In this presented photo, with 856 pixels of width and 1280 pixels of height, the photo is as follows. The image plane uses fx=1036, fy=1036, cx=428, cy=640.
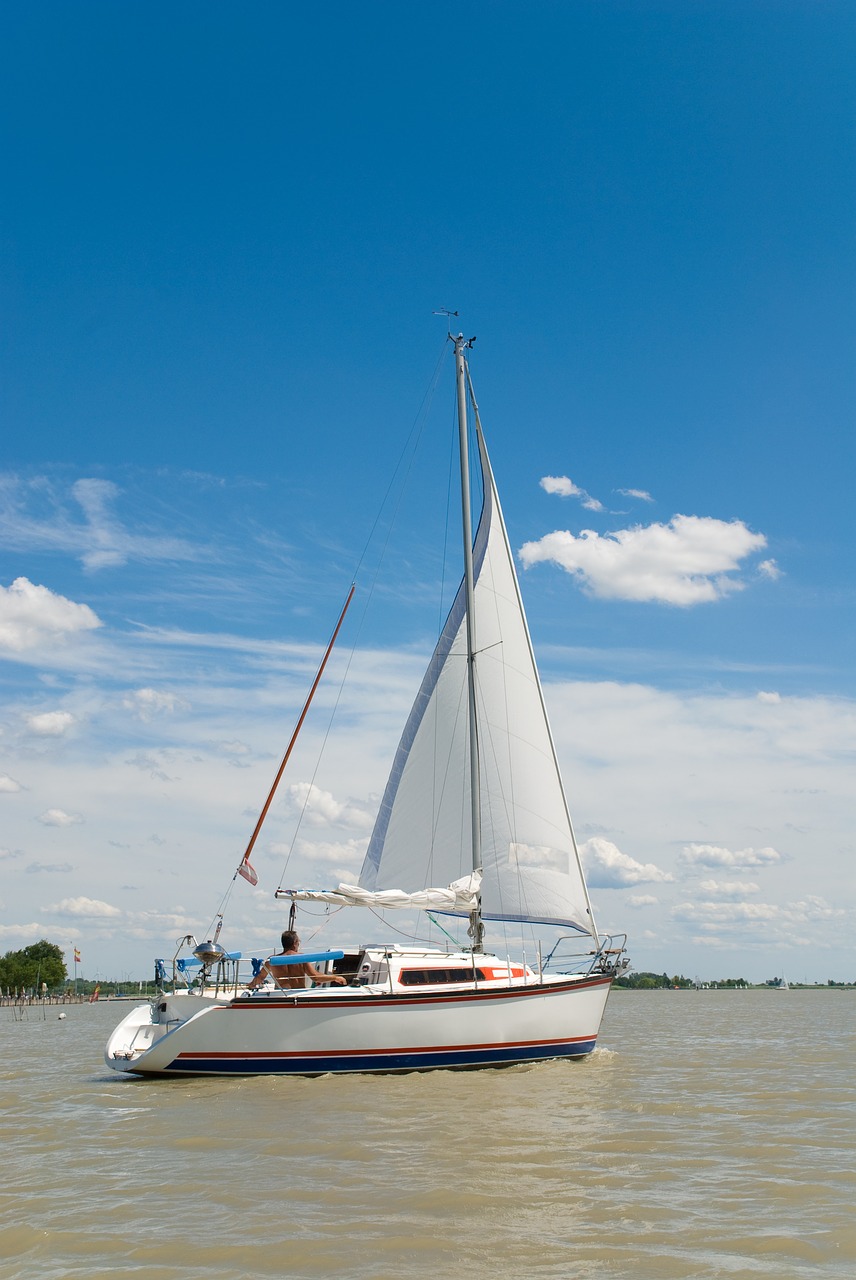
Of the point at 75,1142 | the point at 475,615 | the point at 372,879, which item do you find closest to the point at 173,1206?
the point at 75,1142

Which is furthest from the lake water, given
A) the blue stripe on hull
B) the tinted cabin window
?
the tinted cabin window

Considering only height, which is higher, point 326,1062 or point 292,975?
point 292,975

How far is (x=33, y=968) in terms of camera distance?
109312 mm

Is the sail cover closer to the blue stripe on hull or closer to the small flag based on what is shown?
the small flag

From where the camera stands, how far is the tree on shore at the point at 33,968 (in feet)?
357

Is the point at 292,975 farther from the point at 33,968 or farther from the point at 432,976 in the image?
the point at 33,968

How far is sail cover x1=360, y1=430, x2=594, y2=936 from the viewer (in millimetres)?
24094

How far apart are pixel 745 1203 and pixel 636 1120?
545 centimetres

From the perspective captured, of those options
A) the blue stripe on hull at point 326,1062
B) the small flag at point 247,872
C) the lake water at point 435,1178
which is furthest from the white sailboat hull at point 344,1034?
the small flag at point 247,872

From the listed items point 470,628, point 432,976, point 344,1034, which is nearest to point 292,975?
point 344,1034

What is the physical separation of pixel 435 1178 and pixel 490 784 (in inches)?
532

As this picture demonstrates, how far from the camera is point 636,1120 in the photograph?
1591 centimetres

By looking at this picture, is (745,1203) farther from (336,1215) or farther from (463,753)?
(463,753)

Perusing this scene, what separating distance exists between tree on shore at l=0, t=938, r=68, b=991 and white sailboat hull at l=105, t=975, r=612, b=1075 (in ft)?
313
